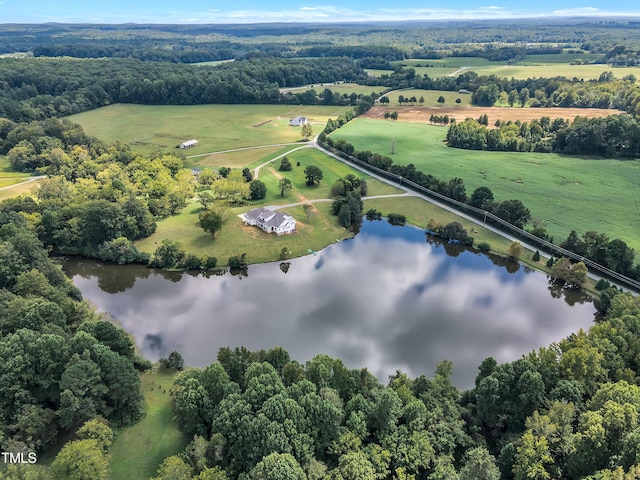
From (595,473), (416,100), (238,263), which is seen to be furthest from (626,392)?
(416,100)

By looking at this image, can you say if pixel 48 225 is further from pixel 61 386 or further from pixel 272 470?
pixel 272 470

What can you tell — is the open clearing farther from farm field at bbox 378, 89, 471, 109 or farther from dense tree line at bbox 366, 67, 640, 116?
dense tree line at bbox 366, 67, 640, 116

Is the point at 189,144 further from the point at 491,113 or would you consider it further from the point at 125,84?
the point at 491,113

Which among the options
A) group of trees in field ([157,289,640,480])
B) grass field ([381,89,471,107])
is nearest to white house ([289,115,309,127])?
grass field ([381,89,471,107])

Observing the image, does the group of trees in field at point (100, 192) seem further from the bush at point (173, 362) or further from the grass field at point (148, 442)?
the grass field at point (148, 442)

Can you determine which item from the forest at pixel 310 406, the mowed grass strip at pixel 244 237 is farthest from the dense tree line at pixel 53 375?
the mowed grass strip at pixel 244 237

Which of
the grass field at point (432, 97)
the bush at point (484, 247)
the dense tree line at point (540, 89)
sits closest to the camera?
the bush at point (484, 247)
